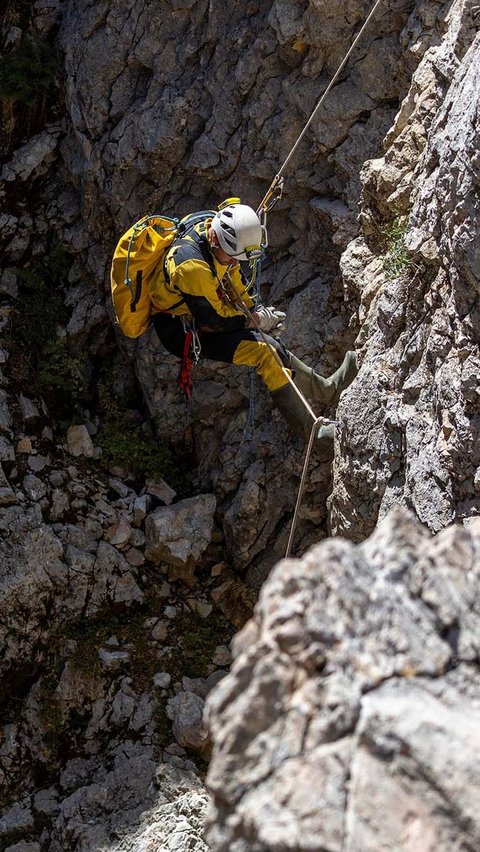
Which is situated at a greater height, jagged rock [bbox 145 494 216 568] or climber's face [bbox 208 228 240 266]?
climber's face [bbox 208 228 240 266]

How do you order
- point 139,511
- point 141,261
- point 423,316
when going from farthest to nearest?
1. point 139,511
2. point 141,261
3. point 423,316

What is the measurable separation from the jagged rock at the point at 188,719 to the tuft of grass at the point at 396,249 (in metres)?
4.52

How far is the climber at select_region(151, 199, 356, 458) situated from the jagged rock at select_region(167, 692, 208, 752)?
9.12 feet

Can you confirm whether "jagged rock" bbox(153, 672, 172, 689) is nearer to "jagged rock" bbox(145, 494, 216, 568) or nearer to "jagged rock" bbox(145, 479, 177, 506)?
"jagged rock" bbox(145, 494, 216, 568)

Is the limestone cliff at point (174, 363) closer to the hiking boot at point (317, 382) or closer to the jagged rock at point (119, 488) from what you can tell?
the jagged rock at point (119, 488)

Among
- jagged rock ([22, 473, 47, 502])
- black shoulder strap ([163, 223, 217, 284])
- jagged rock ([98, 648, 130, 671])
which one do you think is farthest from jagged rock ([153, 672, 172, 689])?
black shoulder strap ([163, 223, 217, 284])

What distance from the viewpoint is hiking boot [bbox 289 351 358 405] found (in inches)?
312

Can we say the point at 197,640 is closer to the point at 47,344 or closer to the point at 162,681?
the point at 162,681

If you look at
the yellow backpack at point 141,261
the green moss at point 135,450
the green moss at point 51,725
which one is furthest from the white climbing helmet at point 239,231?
the green moss at point 51,725

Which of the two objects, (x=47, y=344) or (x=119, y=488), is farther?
(x=47, y=344)

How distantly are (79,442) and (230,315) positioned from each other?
3.06m

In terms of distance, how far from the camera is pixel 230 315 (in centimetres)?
780

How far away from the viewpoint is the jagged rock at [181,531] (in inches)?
365

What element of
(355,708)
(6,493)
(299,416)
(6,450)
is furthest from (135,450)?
(355,708)
